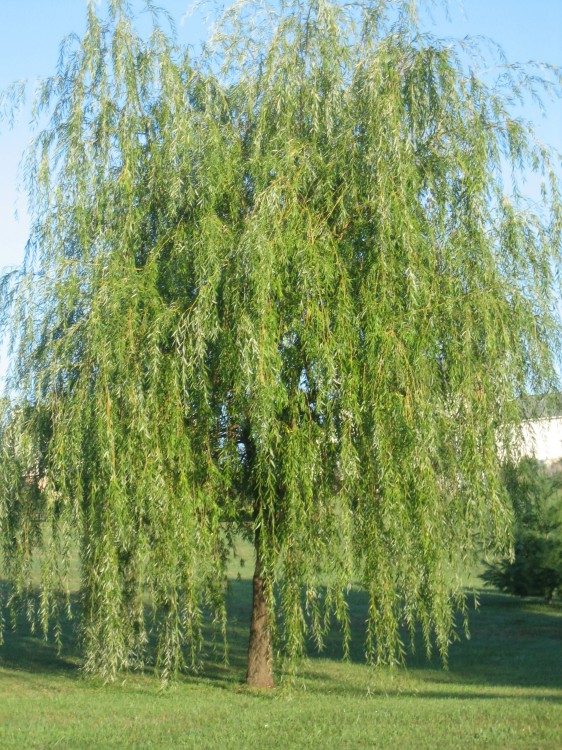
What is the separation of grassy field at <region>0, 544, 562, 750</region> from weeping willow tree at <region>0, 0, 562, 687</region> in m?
0.64

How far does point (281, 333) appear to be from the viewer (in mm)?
7941

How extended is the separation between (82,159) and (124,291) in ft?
5.91

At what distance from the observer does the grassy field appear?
704 centimetres

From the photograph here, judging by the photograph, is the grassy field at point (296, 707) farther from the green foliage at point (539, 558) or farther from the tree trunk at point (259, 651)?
the green foliage at point (539, 558)

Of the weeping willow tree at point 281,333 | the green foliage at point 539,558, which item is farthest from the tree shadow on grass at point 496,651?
the weeping willow tree at point 281,333

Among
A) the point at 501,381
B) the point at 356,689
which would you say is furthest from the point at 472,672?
the point at 501,381

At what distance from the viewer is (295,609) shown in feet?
26.1

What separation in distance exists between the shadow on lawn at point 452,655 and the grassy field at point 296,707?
42 mm

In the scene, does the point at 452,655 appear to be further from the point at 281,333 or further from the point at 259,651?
the point at 281,333

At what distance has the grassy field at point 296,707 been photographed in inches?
277

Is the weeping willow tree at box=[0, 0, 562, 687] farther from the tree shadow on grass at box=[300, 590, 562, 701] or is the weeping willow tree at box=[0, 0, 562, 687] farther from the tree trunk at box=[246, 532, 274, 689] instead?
the tree shadow on grass at box=[300, 590, 562, 701]

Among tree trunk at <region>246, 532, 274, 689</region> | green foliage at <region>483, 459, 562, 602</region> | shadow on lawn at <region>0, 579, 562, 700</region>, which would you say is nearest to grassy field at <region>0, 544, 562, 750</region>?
shadow on lawn at <region>0, 579, 562, 700</region>

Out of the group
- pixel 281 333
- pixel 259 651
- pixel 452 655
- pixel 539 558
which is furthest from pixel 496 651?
pixel 281 333

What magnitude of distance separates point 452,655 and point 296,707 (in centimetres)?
818
